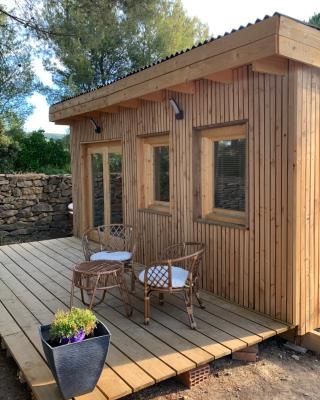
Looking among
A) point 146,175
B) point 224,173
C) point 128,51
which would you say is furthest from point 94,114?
point 128,51

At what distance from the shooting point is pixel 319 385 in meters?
2.91

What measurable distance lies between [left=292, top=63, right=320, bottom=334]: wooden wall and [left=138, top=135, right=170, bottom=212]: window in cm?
192

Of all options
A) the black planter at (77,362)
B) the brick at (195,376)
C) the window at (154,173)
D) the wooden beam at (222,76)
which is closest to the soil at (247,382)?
the brick at (195,376)

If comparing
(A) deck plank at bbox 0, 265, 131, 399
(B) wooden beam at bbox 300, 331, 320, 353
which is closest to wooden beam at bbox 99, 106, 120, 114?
(A) deck plank at bbox 0, 265, 131, 399

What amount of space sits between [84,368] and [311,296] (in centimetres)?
209

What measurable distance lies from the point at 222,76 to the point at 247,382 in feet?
8.41

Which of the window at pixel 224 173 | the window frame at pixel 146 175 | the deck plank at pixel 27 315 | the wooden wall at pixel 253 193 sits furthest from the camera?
the window frame at pixel 146 175

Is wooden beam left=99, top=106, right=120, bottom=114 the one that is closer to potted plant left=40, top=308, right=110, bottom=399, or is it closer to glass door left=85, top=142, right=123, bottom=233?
glass door left=85, top=142, right=123, bottom=233

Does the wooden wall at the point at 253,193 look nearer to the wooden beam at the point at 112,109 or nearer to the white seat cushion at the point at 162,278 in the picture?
the white seat cushion at the point at 162,278

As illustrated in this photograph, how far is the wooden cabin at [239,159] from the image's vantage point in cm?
316

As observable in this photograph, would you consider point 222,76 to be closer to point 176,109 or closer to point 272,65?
point 272,65

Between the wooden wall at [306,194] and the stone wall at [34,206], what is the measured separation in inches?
274

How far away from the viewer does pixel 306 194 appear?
10.9ft

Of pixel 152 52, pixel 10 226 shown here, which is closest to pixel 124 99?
pixel 10 226
